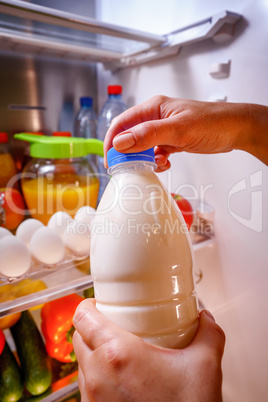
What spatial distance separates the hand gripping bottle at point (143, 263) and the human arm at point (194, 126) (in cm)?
7

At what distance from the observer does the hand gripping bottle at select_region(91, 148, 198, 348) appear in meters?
0.42

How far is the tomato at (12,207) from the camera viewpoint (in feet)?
2.95

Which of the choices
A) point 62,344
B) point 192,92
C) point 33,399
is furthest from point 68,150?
point 33,399

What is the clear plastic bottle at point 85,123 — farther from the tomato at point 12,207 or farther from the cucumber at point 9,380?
the cucumber at point 9,380

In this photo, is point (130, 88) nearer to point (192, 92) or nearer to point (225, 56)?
point (192, 92)

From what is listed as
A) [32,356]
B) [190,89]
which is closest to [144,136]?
[190,89]

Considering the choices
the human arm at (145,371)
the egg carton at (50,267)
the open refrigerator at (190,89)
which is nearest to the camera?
the human arm at (145,371)

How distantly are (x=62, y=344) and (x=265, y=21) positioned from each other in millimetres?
931

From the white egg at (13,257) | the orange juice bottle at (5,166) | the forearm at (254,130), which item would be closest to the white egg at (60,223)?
the white egg at (13,257)

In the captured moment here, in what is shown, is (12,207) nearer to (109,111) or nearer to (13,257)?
(13,257)

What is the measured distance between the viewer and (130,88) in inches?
46.4

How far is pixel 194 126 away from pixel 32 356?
2.22ft

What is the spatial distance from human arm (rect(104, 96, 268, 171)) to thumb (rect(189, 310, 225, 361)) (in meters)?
0.28

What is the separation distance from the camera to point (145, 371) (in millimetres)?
383
